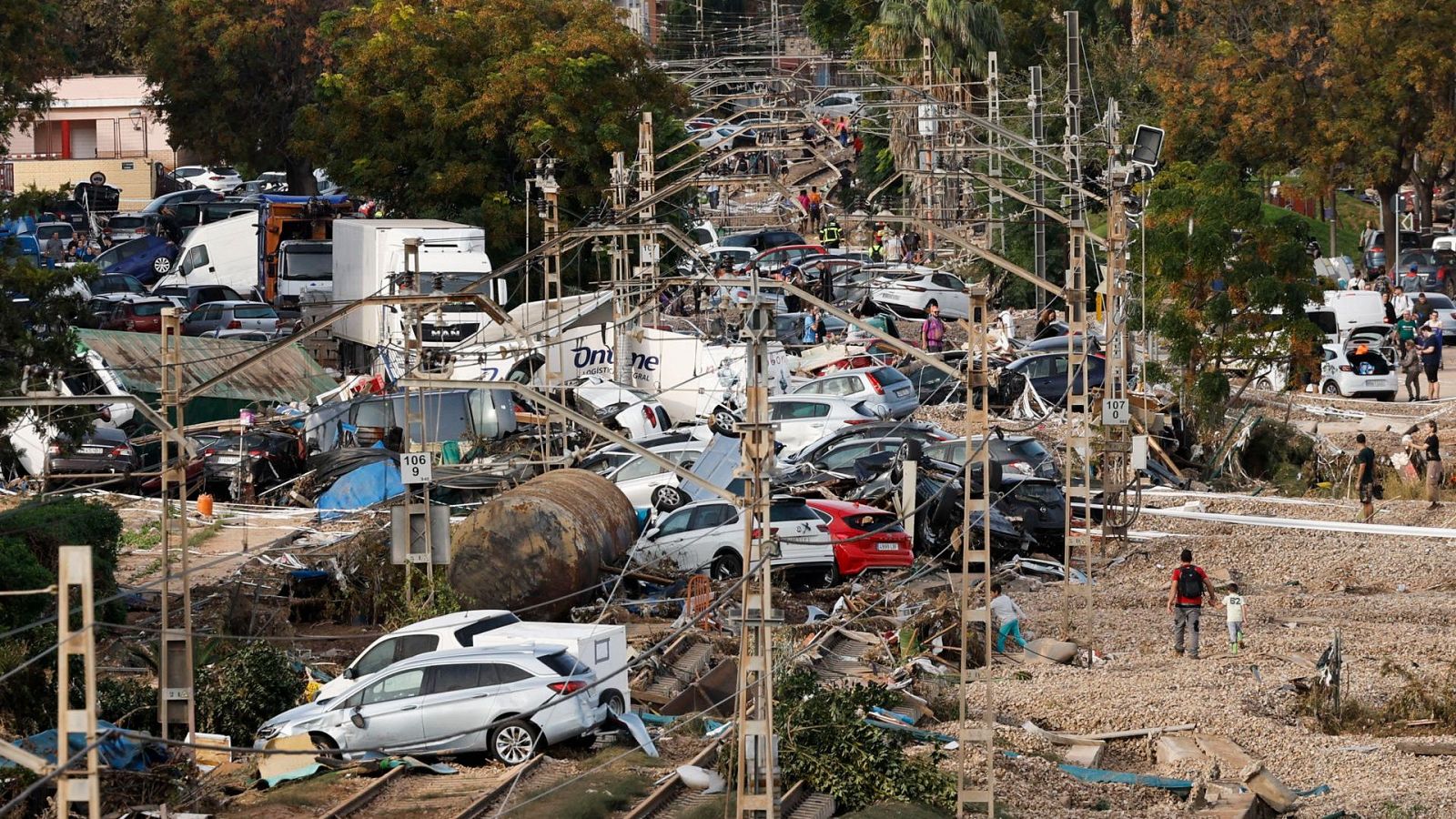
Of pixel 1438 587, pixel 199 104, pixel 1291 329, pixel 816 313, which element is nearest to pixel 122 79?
pixel 199 104

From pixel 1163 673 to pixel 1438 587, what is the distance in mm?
6655

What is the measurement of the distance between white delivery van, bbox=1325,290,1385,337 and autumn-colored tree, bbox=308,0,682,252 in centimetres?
1661

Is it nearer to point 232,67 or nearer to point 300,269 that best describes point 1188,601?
point 300,269

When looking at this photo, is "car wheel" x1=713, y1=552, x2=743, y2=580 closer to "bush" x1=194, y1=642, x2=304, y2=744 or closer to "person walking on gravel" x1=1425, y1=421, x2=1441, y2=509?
"bush" x1=194, y1=642, x2=304, y2=744

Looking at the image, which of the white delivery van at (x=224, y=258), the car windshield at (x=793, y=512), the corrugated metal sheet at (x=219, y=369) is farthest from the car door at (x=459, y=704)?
the white delivery van at (x=224, y=258)

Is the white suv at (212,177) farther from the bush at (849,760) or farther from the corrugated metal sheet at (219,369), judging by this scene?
the bush at (849,760)

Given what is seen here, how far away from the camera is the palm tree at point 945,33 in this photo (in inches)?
2547

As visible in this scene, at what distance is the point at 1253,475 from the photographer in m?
37.1

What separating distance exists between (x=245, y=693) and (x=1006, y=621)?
911 cm

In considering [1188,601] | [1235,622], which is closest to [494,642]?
[1188,601]

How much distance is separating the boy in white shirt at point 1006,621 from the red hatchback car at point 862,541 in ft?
7.53

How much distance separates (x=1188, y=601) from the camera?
2441 centimetres

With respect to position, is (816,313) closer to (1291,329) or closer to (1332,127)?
(1291,329)

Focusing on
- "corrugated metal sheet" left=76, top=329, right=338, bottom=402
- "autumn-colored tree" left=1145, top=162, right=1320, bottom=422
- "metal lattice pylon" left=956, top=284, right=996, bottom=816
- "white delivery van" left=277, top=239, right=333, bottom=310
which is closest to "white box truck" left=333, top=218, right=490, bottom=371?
"corrugated metal sheet" left=76, top=329, right=338, bottom=402
